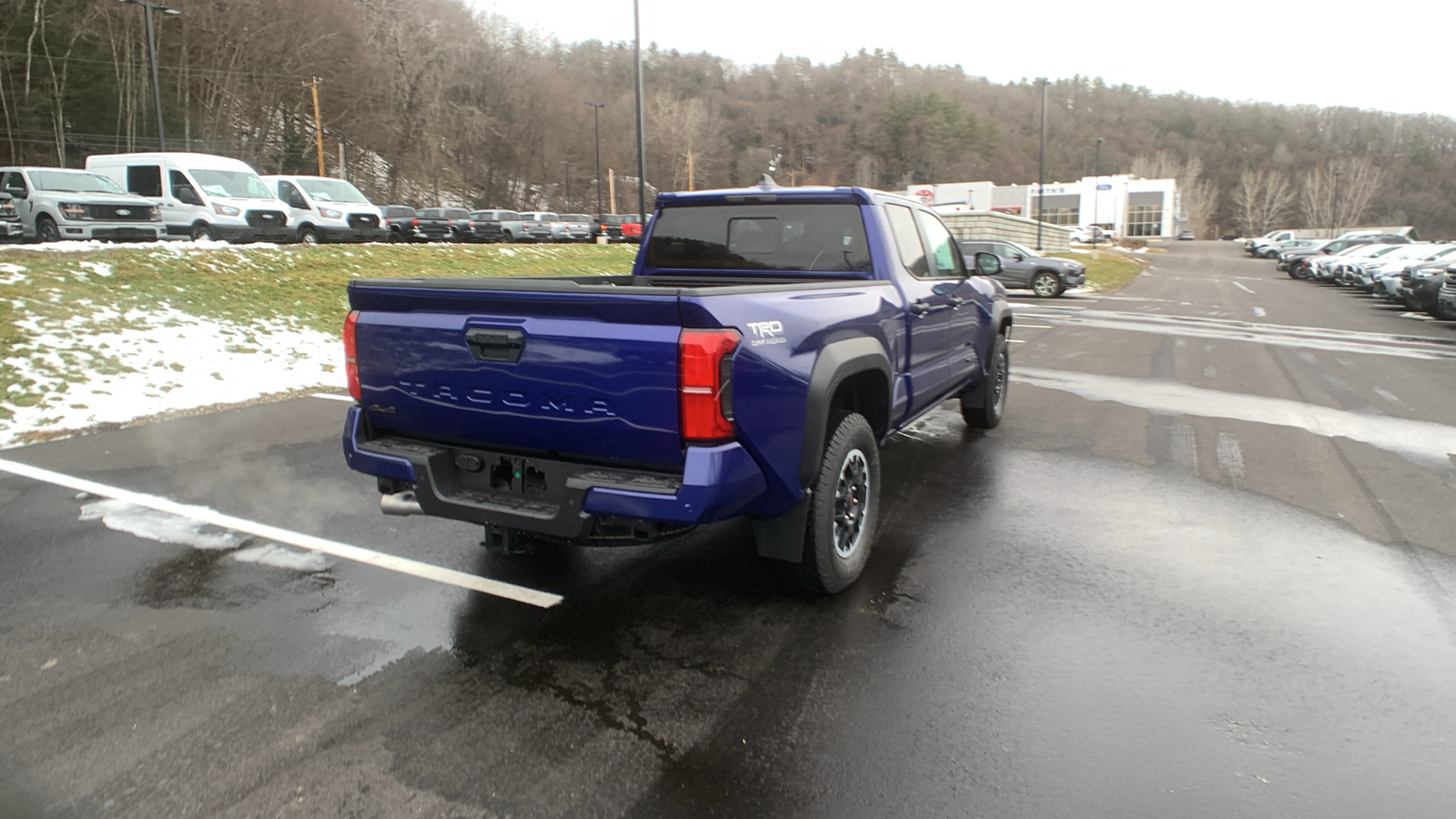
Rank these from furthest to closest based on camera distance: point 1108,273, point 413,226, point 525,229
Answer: point 525,229 < point 1108,273 < point 413,226

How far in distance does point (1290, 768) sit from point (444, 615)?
10.5ft

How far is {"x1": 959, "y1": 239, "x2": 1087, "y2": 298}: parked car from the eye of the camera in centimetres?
2509

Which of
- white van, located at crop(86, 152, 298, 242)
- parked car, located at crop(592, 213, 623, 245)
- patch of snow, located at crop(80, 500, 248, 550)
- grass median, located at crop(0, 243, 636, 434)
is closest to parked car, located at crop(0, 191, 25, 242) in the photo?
white van, located at crop(86, 152, 298, 242)

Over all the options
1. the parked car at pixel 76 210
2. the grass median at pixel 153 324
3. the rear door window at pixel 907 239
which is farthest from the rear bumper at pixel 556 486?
the parked car at pixel 76 210

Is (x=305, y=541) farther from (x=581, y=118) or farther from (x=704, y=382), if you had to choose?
(x=581, y=118)

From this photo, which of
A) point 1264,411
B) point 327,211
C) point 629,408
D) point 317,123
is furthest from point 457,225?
point 629,408

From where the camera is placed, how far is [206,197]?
1894 centimetres

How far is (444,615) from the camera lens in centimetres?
390

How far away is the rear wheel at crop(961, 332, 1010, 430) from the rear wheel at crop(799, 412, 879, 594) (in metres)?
3.29

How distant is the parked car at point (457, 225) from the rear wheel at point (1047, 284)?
67.1ft

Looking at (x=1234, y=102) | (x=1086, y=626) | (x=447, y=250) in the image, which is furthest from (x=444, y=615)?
(x=1234, y=102)

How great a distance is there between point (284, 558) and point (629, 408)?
2.39 meters

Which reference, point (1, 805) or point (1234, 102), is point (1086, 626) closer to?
point (1, 805)

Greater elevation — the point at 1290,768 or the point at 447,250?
the point at 447,250
